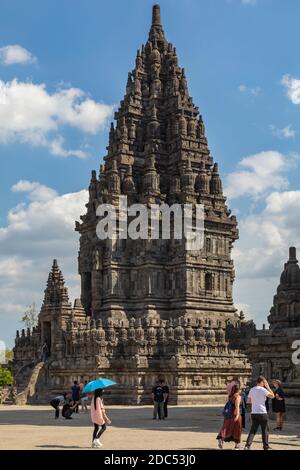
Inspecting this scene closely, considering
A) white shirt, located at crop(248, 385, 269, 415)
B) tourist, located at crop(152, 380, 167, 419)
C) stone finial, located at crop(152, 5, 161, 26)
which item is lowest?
tourist, located at crop(152, 380, 167, 419)

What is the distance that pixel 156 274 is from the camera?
64812mm

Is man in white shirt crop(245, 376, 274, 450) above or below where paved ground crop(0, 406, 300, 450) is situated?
above

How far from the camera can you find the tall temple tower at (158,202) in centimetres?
6438

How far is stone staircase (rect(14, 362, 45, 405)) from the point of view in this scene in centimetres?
5926

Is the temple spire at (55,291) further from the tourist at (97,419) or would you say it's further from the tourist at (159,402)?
the tourist at (97,419)

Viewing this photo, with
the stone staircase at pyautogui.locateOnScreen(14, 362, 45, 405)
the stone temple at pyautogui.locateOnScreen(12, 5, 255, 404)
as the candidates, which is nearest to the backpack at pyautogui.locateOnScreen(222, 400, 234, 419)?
the stone temple at pyautogui.locateOnScreen(12, 5, 255, 404)

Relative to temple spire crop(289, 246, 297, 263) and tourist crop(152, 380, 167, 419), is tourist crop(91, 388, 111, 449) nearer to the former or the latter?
tourist crop(152, 380, 167, 419)

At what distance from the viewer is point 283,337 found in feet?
132

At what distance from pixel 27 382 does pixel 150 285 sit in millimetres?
12599

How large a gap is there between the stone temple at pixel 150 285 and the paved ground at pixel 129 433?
15.8 m

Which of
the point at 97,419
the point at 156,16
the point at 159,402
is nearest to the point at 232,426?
the point at 97,419

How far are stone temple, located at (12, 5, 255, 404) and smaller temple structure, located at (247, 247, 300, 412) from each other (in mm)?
13347

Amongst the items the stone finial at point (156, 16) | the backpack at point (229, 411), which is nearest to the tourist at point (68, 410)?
the backpack at point (229, 411)

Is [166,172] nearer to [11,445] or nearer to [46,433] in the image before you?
[46,433]
